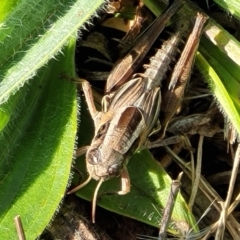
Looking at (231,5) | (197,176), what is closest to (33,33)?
(231,5)

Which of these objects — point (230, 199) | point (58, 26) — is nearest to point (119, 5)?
point (58, 26)

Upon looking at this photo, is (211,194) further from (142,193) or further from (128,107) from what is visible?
(128,107)

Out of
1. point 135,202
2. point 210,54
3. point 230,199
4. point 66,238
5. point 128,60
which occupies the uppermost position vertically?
point 210,54

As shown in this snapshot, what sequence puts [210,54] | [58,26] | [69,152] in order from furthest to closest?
[210,54] < [69,152] < [58,26]

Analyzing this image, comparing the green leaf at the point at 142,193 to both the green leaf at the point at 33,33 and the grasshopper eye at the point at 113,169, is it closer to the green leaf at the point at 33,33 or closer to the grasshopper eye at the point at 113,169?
the grasshopper eye at the point at 113,169

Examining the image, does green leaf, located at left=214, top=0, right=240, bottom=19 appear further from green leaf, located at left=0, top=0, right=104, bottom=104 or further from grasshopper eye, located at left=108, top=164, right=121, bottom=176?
grasshopper eye, located at left=108, top=164, right=121, bottom=176

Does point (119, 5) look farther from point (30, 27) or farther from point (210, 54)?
point (30, 27)

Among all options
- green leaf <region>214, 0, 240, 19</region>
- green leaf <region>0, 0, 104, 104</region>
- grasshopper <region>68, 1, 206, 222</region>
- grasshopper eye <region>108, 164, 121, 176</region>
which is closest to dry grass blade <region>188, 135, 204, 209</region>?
grasshopper <region>68, 1, 206, 222</region>
